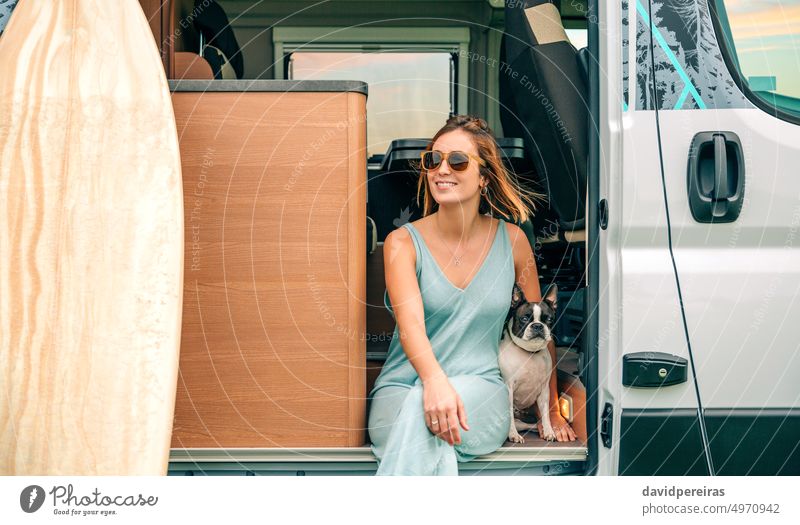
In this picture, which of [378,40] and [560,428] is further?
[378,40]

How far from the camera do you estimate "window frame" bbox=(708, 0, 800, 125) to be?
84.3 inches

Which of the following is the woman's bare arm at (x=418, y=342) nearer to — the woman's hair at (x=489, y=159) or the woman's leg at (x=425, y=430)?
the woman's leg at (x=425, y=430)

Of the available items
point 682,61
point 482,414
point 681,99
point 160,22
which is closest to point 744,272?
point 681,99

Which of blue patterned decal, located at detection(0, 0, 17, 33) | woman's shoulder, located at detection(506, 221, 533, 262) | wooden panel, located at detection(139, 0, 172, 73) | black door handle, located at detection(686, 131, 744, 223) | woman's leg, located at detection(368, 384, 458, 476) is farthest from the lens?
wooden panel, located at detection(139, 0, 172, 73)

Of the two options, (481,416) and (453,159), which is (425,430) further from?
(453,159)

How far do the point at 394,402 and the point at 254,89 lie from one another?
3.49 ft

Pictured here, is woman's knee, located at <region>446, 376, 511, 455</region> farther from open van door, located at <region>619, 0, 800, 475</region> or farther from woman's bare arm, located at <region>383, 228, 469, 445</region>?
open van door, located at <region>619, 0, 800, 475</region>

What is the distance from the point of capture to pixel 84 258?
2203 millimetres

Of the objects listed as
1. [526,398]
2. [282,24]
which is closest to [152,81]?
[526,398]

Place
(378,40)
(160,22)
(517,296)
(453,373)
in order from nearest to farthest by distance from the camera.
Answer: (453,373) < (517,296) < (160,22) < (378,40)

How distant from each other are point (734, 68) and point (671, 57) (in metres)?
0.19

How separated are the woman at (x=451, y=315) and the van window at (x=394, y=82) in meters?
1.72

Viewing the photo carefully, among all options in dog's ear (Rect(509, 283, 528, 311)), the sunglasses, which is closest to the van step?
dog's ear (Rect(509, 283, 528, 311))

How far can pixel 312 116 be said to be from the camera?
226cm
